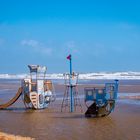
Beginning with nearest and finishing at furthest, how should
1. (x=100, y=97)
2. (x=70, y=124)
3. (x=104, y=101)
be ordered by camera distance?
(x=70, y=124), (x=104, y=101), (x=100, y=97)

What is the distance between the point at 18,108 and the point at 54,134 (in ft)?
33.9

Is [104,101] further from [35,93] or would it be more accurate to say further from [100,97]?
[35,93]

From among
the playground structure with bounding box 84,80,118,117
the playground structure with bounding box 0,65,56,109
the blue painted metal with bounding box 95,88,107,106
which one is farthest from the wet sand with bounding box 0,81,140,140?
the playground structure with bounding box 0,65,56,109

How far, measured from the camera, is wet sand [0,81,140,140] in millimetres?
14172

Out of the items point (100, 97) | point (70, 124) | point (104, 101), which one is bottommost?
point (70, 124)

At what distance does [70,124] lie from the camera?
16875mm

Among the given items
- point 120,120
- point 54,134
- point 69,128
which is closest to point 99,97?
point 120,120

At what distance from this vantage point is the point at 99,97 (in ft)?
65.2

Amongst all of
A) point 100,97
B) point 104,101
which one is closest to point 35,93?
point 100,97

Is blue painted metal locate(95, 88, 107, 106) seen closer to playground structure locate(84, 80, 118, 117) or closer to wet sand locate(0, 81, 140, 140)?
playground structure locate(84, 80, 118, 117)

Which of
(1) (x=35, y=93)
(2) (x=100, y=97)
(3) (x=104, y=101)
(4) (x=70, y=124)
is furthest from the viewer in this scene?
(1) (x=35, y=93)

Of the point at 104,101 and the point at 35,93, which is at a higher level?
the point at 35,93

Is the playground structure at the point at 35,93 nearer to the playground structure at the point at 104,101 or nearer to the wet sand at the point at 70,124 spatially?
the wet sand at the point at 70,124

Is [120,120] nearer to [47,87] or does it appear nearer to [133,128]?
[133,128]
